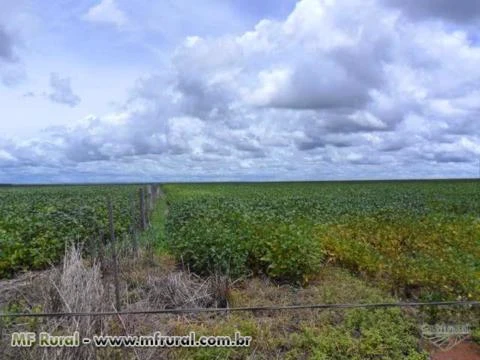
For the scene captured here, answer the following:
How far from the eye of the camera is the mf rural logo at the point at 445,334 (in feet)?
18.6

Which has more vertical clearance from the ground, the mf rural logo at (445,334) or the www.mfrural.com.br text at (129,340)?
the www.mfrural.com.br text at (129,340)

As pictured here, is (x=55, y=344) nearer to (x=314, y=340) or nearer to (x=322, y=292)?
(x=314, y=340)

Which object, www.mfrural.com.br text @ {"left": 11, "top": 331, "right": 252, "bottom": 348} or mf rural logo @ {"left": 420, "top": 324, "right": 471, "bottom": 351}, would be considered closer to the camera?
www.mfrural.com.br text @ {"left": 11, "top": 331, "right": 252, "bottom": 348}

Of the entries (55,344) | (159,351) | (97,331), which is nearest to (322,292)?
(159,351)

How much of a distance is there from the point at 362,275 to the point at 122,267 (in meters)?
3.98

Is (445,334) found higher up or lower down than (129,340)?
lower down

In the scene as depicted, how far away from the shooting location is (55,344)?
176 inches

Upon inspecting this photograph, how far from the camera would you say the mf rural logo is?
5680 mm

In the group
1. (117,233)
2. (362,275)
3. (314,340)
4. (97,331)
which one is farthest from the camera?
(117,233)

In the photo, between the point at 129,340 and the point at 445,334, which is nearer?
the point at 129,340

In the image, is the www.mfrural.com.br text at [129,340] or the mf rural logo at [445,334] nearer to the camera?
the www.mfrural.com.br text at [129,340]

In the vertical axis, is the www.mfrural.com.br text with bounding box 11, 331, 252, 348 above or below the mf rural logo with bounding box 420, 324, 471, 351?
above

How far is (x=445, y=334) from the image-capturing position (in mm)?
5805

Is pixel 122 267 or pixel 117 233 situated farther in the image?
pixel 117 233
